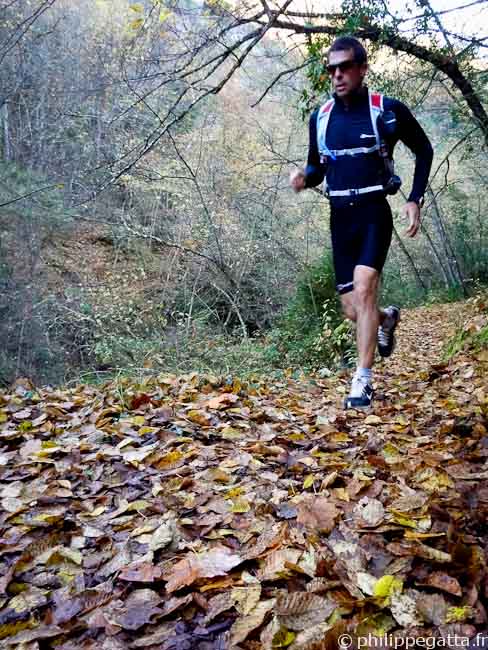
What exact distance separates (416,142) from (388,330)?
1.24 m

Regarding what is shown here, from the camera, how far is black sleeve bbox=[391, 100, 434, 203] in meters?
3.28

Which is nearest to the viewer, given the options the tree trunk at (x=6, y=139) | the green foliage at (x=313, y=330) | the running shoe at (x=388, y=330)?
the running shoe at (x=388, y=330)

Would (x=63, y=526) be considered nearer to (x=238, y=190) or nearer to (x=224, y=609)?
(x=224, y=609)

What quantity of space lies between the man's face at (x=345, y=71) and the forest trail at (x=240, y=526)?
192cm

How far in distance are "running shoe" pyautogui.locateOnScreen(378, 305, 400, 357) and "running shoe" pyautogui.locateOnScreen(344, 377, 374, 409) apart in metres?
0.57

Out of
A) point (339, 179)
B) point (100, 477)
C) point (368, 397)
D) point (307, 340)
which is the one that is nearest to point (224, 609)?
point (100, 477)

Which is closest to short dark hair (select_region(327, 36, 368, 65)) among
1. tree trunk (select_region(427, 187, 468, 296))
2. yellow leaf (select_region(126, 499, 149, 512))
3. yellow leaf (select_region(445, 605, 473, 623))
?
→ yellow leaf (select_region(126, 499, 149, 512))

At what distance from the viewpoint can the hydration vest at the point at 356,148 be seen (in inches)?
126

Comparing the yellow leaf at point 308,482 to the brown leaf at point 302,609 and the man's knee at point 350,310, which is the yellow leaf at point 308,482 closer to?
the brown leaf at point 302,609

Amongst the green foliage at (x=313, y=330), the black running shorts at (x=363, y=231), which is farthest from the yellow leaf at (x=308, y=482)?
the green foliage at (x=313, y=330)

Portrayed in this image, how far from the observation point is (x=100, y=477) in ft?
7.80

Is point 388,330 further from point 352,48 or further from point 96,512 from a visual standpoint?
point 96,512

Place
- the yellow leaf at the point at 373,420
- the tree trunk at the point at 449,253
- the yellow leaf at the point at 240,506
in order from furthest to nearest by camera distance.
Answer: the tree trunk at the point at 449,253 → the yellow leaf at the point at 373,420 → the yellow leaf at the point at 240,506

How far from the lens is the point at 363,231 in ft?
10.9
